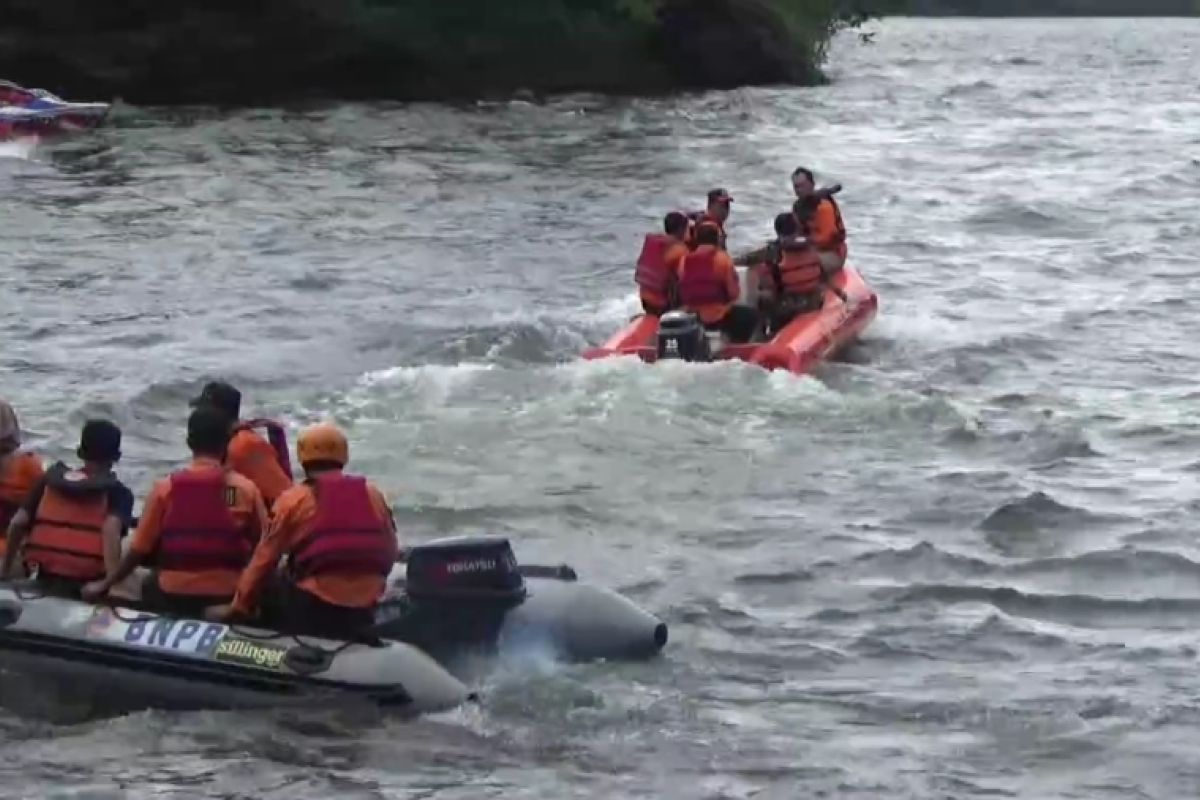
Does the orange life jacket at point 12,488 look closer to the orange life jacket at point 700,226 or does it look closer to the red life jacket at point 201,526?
the red life jacket at point 201,526

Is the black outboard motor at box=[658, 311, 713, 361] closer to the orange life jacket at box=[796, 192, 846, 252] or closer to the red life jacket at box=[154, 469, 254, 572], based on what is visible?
the orange life jacket at box=[796, 192, 846, 252]

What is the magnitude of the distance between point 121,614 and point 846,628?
11.5 feet

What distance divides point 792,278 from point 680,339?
201 cm

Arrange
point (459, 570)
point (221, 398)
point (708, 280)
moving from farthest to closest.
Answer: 1. point (708, 280)
2. point (221, 398)
3. point (459, 570)

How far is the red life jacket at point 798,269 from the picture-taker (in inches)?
664

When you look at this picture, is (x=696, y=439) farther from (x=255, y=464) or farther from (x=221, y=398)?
(x=221, y=398)

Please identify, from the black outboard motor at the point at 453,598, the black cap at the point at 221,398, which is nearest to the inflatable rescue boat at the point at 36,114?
the black cap at the point at 221,398

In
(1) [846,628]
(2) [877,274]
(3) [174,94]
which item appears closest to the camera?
(1) [846,628]

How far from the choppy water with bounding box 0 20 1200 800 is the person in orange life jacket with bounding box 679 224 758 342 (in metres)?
0.92

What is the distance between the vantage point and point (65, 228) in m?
25.5

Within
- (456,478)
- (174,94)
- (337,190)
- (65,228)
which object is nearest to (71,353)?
(456,478)

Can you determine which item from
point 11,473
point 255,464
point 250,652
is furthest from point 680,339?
point 250,652

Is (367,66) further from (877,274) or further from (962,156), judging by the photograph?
(877,274)

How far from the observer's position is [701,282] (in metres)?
16.0
